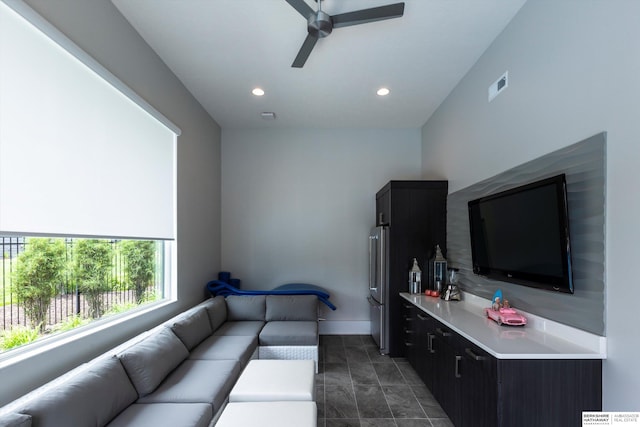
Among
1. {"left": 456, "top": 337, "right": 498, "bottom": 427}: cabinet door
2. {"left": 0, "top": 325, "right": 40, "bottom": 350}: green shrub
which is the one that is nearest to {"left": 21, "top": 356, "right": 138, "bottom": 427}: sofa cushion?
{"left": 0, "top": 325, "right": 40, "bottom": 350}: green shrub

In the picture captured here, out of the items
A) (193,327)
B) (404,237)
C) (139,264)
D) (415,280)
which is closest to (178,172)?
(139,264)

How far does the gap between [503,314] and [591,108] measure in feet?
4.53

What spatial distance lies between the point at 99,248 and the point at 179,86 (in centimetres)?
192

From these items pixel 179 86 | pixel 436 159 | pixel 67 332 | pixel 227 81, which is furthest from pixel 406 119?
pixel 67 332

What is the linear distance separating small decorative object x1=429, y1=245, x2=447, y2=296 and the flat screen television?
77 cm

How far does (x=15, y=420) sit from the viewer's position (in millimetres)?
1150

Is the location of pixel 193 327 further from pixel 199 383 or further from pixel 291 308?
pixel 291 308

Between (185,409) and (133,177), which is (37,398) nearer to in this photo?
(185,409)

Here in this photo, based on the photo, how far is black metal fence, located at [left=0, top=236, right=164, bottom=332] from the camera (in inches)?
59.6

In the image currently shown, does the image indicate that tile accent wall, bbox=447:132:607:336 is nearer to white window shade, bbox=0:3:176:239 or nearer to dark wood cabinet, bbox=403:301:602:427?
dark wood cabinet, bbox=403:301:602:427

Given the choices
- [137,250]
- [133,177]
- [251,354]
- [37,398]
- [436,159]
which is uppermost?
[436,159]

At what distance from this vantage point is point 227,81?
3.23 m

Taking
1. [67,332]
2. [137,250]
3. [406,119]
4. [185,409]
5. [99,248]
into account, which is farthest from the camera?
[406,119]

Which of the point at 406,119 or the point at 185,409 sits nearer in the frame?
the point at 185,409
